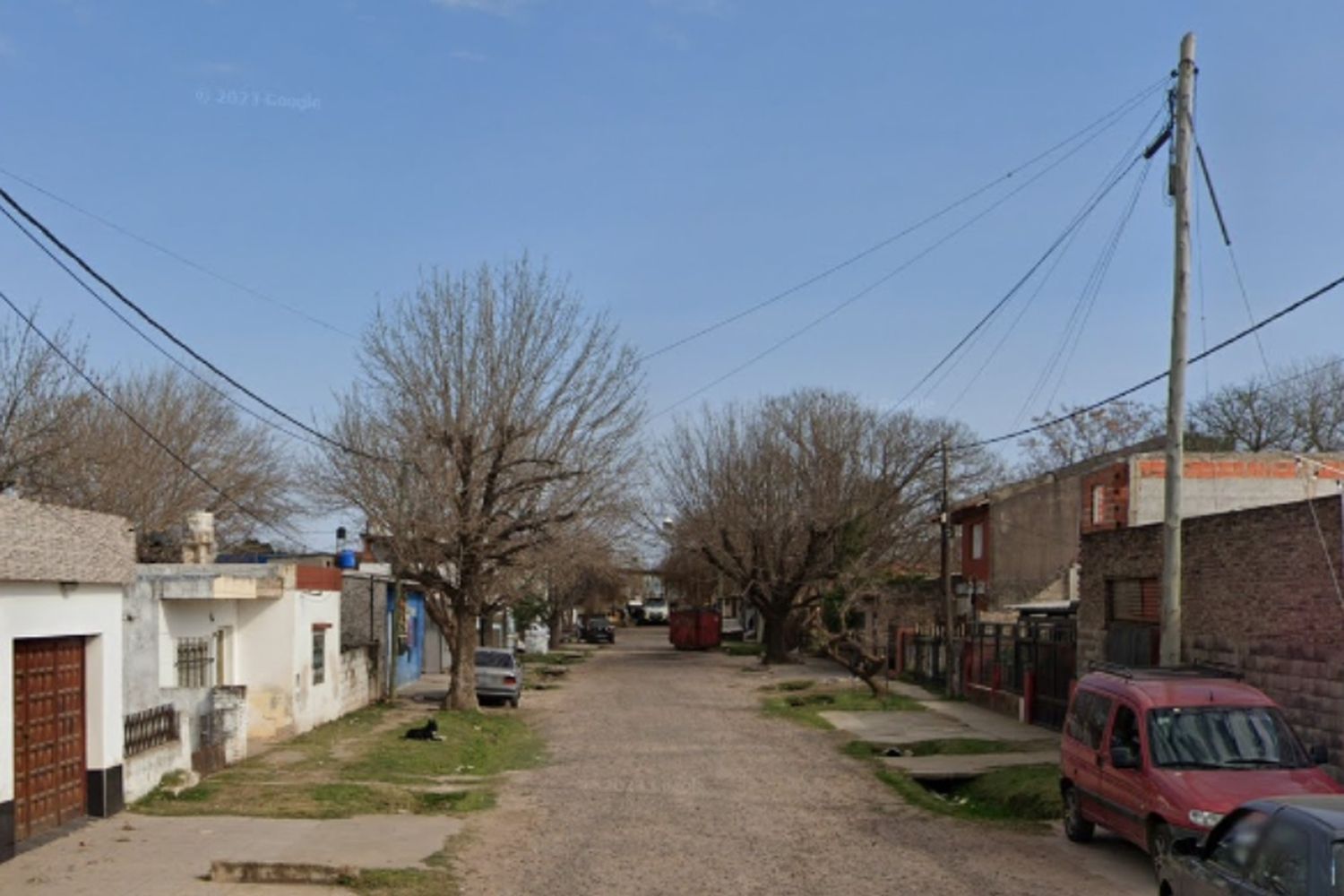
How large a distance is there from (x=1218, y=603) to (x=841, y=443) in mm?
37835

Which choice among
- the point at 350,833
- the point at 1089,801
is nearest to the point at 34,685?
the point at 350,833

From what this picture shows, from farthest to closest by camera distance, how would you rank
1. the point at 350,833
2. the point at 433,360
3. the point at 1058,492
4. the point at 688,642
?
the point at 688,642 → the point at 1058,492 → the point at 433,360 → the point at 350,833

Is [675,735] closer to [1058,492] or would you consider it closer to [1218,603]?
[1218,603]

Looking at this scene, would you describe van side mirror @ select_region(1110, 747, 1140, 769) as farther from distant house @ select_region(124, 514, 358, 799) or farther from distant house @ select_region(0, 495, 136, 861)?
Answer: distant house @ select_region(124, 514, 358, 799)

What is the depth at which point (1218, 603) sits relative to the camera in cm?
1877

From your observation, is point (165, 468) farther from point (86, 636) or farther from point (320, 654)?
point (86, 636)

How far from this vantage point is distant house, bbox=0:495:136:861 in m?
12.9

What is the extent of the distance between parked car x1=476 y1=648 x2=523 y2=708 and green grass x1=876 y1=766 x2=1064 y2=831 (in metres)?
16.2

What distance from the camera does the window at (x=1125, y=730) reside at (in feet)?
44.5

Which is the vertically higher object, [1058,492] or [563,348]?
[563,348]

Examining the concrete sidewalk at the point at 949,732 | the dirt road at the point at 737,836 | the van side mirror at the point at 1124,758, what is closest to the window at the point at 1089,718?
the van side mirror at the point at 1124,758

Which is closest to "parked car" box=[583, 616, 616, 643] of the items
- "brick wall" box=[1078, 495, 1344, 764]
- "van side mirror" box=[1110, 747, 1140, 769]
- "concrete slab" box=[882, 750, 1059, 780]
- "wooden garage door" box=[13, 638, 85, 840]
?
"concrete slab" box=[882, 750, 1059, 780]

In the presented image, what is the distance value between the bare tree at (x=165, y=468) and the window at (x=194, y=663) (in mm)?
7057

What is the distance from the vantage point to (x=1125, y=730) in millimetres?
13883
